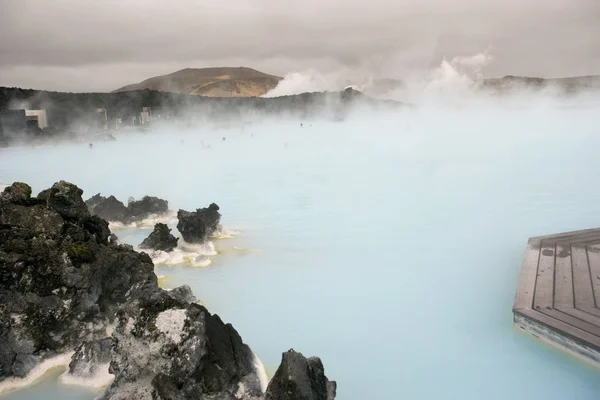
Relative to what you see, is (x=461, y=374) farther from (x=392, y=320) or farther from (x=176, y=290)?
(x=176, y=290)

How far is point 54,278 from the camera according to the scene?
14.6ft

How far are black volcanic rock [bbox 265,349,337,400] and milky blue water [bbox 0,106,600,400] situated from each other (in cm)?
84

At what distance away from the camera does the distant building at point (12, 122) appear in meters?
26.4

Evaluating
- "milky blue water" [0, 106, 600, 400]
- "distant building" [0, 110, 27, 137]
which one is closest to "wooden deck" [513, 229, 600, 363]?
"milky blue water" [0, 106, 600, 400]

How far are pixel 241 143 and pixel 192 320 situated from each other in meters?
28.4

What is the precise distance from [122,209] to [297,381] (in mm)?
7842

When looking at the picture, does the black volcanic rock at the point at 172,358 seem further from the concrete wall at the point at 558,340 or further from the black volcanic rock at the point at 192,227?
the black volcanic rock at the point at 192,227


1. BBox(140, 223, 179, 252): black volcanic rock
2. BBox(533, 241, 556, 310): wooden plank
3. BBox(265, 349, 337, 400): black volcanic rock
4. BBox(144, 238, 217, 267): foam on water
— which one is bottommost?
BBox(144, 238, 217, 267): foam on water

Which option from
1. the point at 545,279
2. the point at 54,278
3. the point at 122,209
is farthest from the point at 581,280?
the point at 122,209

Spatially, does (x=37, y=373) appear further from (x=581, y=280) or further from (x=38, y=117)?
(x=38, y=117)

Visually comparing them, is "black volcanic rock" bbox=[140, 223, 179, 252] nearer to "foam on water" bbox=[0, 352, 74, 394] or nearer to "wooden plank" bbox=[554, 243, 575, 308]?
"foam on water" bbox=[0, 352, 74, 394]

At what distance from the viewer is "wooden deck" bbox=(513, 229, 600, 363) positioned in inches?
159

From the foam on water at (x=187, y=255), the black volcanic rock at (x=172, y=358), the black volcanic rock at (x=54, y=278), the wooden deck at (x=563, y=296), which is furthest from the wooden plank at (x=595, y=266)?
the foam on water at (x=187, y=255)

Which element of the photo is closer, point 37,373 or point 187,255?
point 37,373
